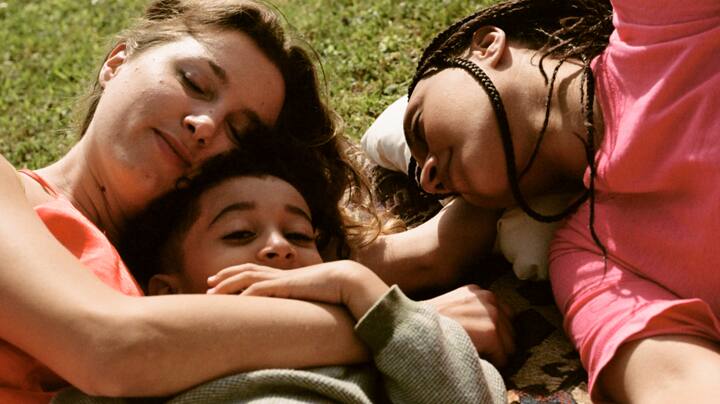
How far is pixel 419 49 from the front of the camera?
500 centimetres

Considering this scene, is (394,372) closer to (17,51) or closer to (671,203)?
(671,203)

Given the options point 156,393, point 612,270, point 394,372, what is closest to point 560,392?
point 612,270

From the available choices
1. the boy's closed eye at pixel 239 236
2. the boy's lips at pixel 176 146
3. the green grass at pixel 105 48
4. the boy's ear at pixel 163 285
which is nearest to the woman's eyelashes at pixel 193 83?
the boy's lips at pixel 176 146

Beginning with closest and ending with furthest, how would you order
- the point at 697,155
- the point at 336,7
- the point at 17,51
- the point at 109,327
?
the point at 109,327
the point at 697,155
the point at 336,7
the point at 17,51

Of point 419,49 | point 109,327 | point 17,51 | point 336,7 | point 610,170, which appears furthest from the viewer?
point 17,51

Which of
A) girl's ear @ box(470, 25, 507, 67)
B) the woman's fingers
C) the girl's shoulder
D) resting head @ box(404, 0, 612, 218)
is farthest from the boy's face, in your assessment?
girl's ear @ box(470, 25, 507, 67)

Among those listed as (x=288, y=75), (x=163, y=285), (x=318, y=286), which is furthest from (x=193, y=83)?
(x=318, y=286)

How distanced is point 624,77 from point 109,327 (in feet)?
5.98

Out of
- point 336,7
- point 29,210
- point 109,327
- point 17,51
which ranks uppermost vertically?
point 29,210

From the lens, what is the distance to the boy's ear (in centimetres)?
289

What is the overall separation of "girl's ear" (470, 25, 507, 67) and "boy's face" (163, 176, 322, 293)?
893 mm

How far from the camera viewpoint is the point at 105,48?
165 inches

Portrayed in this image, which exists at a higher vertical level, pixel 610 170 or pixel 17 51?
pixel 610 170

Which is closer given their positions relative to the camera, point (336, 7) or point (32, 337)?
point (32, 337)
